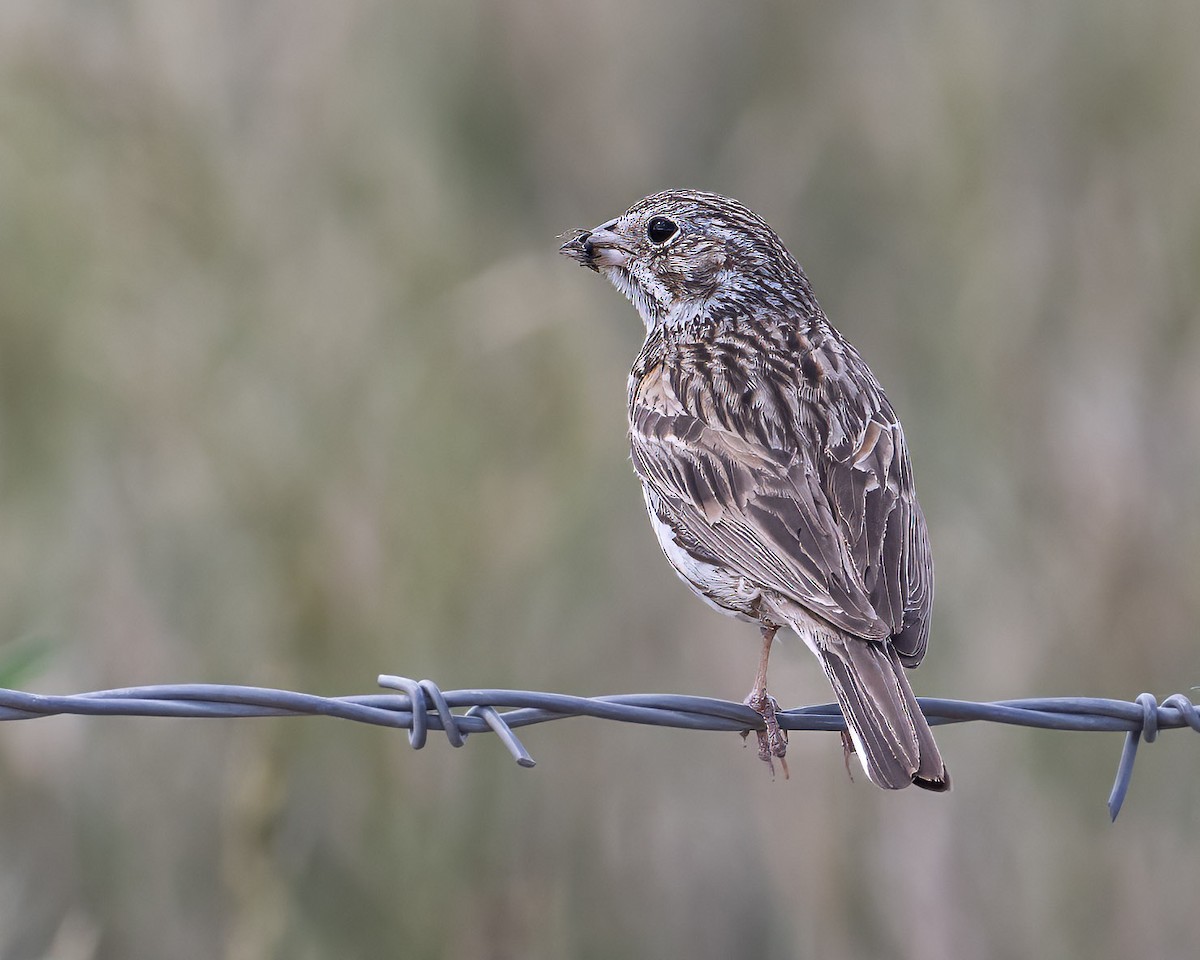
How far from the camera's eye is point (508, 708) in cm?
327

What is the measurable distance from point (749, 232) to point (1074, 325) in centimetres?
96

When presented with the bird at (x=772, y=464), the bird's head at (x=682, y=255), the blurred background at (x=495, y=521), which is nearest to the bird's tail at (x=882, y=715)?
the bird at (x=772, y=464)

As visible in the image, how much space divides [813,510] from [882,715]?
0.59 metres

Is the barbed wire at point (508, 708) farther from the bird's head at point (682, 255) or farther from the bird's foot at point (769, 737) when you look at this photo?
the bird's head at point (682, 255)

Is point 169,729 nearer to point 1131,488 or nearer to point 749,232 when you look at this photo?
point 749,232

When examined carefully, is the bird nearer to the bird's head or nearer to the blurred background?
the bird's head

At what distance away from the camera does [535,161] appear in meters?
5.37

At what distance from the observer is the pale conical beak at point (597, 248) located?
15.8 feet

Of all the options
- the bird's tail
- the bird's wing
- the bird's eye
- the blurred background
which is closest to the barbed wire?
the bird's tail

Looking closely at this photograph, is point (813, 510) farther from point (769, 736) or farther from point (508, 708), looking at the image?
point (508, 708)

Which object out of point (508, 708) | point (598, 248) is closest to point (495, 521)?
point (598, 248)

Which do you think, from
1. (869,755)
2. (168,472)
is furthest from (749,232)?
(869,755)

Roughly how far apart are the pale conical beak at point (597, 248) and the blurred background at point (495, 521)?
0.10 metres

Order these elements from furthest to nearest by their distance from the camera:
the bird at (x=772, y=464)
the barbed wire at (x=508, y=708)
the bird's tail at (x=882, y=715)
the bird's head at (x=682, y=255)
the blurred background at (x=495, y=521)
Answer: the bird's head at (x=682, y=255) < the blurred background at (x=495, y=521) < the bird at (x=772, y=464) < the bird's tail at (x=882, y=715) < the barbed wire at (x=508, y=708)
